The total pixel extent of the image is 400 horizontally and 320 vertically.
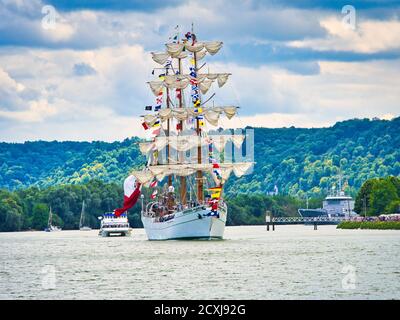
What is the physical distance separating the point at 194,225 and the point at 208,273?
177ft

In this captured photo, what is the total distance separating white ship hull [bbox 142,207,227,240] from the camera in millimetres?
135625

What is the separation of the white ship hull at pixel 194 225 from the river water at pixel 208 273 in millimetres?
16116

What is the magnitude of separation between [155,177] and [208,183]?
7.17 meters

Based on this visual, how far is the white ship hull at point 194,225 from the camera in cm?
13562

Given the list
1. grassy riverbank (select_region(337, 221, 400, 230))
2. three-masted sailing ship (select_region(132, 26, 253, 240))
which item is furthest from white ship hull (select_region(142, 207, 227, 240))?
grassy riverbank (select_region(337, 221, 400, 230))

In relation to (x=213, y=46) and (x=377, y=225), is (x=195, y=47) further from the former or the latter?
(x=377, y=225)

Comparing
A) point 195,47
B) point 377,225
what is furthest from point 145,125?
point 377,225

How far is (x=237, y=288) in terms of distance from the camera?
71438mm

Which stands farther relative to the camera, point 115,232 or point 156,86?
point 115,232

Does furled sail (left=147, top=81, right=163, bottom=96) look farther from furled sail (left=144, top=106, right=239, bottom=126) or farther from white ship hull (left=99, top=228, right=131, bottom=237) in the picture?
white ship hull (left=99, top=228, right=131, bottom=237)

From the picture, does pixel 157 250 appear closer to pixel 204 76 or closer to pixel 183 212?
pixel 183 212

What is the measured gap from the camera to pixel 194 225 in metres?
137
